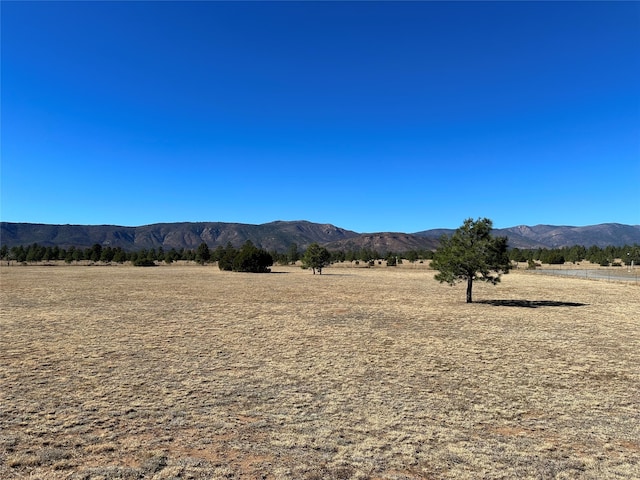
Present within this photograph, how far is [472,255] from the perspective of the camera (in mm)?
31578

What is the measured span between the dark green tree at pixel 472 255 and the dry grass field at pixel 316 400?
1075 centimetres

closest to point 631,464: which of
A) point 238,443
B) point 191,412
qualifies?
point 238,443

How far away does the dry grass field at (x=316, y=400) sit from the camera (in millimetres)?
7113

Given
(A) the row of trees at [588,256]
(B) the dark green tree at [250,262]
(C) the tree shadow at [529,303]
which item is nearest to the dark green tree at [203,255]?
(B) the dark green tree at [250,262]

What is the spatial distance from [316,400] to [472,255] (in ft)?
81.9

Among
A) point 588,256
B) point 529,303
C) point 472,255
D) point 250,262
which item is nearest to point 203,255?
point 250,262

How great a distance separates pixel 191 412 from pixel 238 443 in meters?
2.17

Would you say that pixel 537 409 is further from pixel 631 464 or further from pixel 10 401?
pixel 10 401

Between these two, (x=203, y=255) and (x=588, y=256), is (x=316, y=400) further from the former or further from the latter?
(x=588, y=256)

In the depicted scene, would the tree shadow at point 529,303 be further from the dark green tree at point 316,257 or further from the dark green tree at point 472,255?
the dark green tree at point 316,257

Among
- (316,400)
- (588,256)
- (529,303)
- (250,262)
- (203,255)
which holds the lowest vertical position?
(316,400)

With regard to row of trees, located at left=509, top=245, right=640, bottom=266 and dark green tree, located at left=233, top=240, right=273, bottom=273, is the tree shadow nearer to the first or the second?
dark green tree, located at left=233, top=240, right=273, bottom=273

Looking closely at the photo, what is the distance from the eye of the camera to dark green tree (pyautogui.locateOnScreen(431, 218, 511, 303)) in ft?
104

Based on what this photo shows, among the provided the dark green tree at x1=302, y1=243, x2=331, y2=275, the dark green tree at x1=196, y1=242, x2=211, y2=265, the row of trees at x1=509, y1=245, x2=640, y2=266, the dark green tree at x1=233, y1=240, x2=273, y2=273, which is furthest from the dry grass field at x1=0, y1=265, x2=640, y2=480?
the row of trees at x1=509, y1=245, x2=640, y2=266
